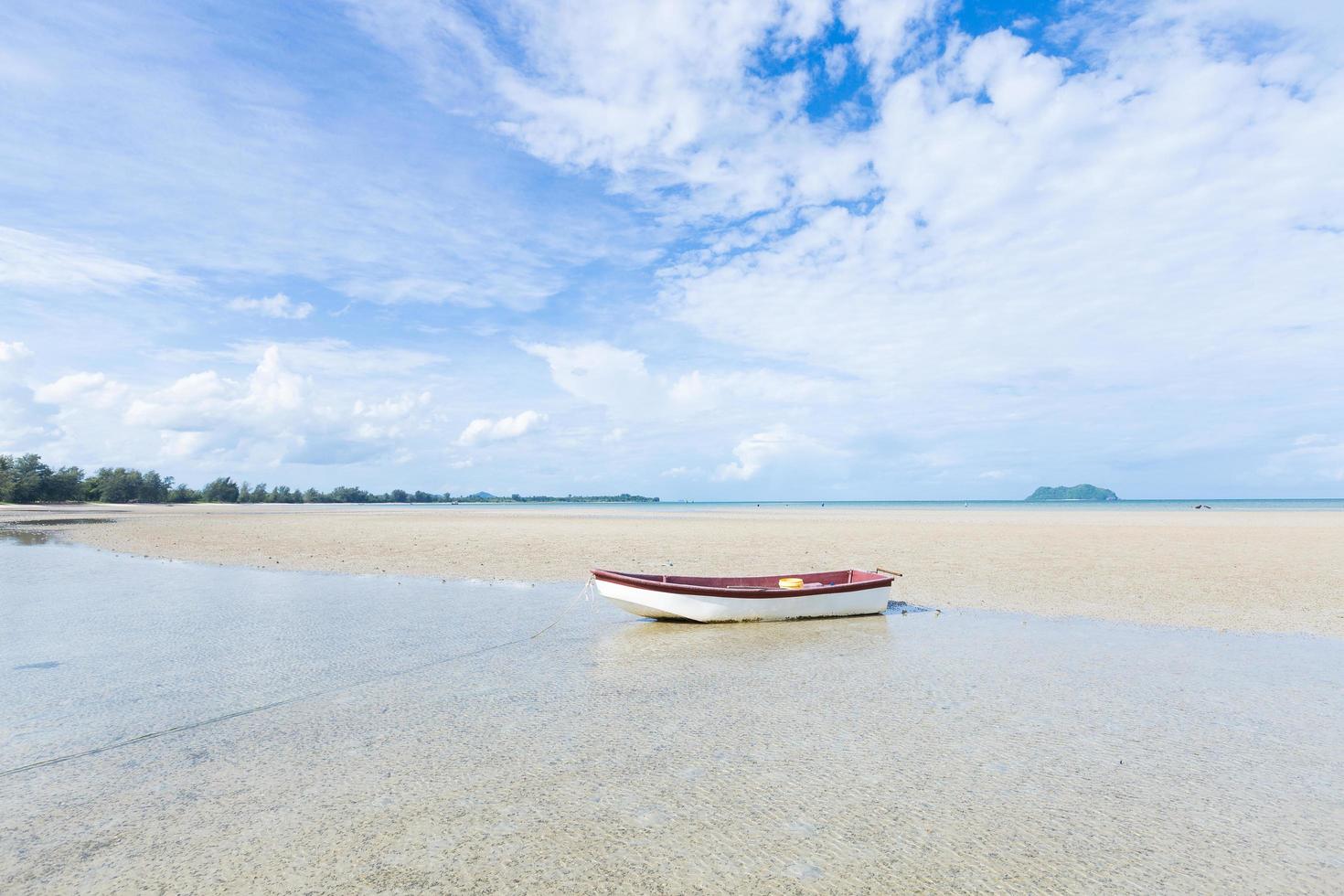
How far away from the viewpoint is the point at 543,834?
564 centimetres

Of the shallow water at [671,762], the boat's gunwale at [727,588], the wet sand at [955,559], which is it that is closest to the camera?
the shallow water at [671,762]

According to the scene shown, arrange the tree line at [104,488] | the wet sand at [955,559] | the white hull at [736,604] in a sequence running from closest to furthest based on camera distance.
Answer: the white hull at [736,604]
the wet sand at [955,559]
the tree line at [104,488]

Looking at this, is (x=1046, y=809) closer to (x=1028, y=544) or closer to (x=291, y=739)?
(x=291, y=739)

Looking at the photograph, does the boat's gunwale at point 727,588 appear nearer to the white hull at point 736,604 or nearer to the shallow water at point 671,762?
the white hull at point 736,604

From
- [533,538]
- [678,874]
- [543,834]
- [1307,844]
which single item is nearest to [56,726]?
[543,834]

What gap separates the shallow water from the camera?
522cm

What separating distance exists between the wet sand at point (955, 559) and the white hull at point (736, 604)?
299cm

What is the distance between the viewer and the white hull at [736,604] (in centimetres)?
1452

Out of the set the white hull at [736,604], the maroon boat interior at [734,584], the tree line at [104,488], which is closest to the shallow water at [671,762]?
the white hull at [736,604]

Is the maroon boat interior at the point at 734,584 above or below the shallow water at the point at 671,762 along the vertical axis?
above

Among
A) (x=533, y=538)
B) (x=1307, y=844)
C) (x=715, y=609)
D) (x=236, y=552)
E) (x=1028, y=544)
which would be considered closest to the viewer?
(x=1307, y=844)

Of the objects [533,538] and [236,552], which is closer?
[236,552]

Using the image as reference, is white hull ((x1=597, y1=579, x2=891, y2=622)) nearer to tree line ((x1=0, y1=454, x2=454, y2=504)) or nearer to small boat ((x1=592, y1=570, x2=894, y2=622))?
small boat ((x1=592, y1=570, x2=894, y2=622))

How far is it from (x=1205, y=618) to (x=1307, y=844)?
1135 centimetres
